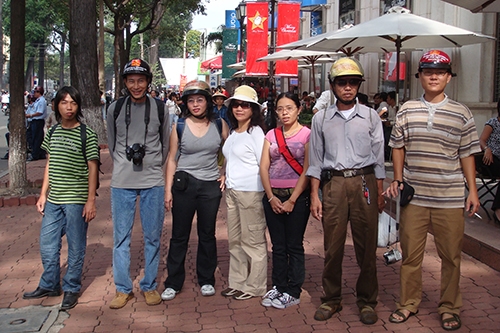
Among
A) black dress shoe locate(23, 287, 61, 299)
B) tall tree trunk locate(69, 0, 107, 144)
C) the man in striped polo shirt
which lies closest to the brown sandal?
the man in striped polo shirt

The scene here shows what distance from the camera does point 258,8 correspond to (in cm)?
1780

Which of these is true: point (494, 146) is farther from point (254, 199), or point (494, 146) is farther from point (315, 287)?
point (254, 199)

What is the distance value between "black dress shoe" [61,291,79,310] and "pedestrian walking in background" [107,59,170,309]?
1.08 feet

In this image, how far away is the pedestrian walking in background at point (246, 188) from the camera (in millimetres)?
5246

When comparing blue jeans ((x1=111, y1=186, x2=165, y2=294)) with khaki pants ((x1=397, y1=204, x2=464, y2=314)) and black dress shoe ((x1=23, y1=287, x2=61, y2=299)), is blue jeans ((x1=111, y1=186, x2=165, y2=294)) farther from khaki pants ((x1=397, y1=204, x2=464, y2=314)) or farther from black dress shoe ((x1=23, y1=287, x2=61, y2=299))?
khaki pants ((x1=397, y1=204, x2=464, y2=314))

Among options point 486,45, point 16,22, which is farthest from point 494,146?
point 16,22

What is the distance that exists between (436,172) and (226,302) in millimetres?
2084

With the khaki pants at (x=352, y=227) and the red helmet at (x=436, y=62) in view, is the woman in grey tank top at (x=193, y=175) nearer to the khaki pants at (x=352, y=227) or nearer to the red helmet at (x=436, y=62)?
the khaki pants at (x=352, y=227)

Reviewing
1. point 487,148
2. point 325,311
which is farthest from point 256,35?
point 325,311

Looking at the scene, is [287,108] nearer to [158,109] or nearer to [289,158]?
[289,158]

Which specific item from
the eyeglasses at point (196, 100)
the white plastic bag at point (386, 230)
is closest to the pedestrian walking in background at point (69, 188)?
the eyeglasses at point (196, 100)

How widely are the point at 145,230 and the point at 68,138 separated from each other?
993 mm

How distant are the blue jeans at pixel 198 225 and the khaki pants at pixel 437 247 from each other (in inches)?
63.2

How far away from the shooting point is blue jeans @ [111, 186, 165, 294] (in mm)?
5152
